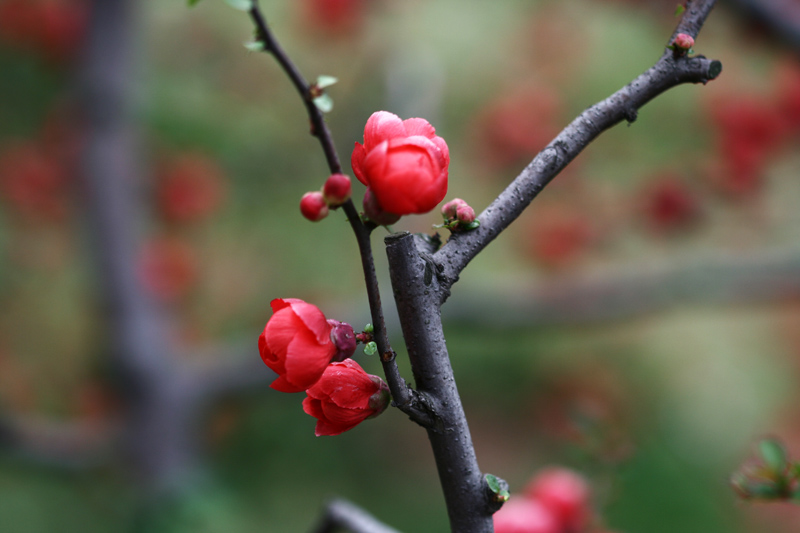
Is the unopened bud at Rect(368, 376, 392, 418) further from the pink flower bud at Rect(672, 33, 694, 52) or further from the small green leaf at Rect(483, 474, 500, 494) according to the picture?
the pink flower bud at Rect(672, 33, 694, 52)

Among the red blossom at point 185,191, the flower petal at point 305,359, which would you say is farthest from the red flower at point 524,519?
the red blossom at point 185,191

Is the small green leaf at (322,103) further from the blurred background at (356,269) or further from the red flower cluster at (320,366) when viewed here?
the blurred background at (356,269)

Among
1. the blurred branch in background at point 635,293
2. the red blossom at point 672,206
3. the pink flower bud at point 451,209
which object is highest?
the red blossom at point 672,206

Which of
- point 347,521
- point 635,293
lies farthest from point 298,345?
point 635,293

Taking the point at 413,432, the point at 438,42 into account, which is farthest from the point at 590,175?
the point at 438,42

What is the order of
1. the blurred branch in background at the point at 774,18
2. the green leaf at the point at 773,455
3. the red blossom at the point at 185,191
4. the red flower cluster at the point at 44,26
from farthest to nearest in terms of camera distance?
1. the red blossom at the point at 185,191
2. the red flower cluster at the point at 44,26
3. the blurred branch in background at the point at 774,18
4. the green leaf at the point at 773,455

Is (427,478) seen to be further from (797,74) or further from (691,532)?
(797,74)
